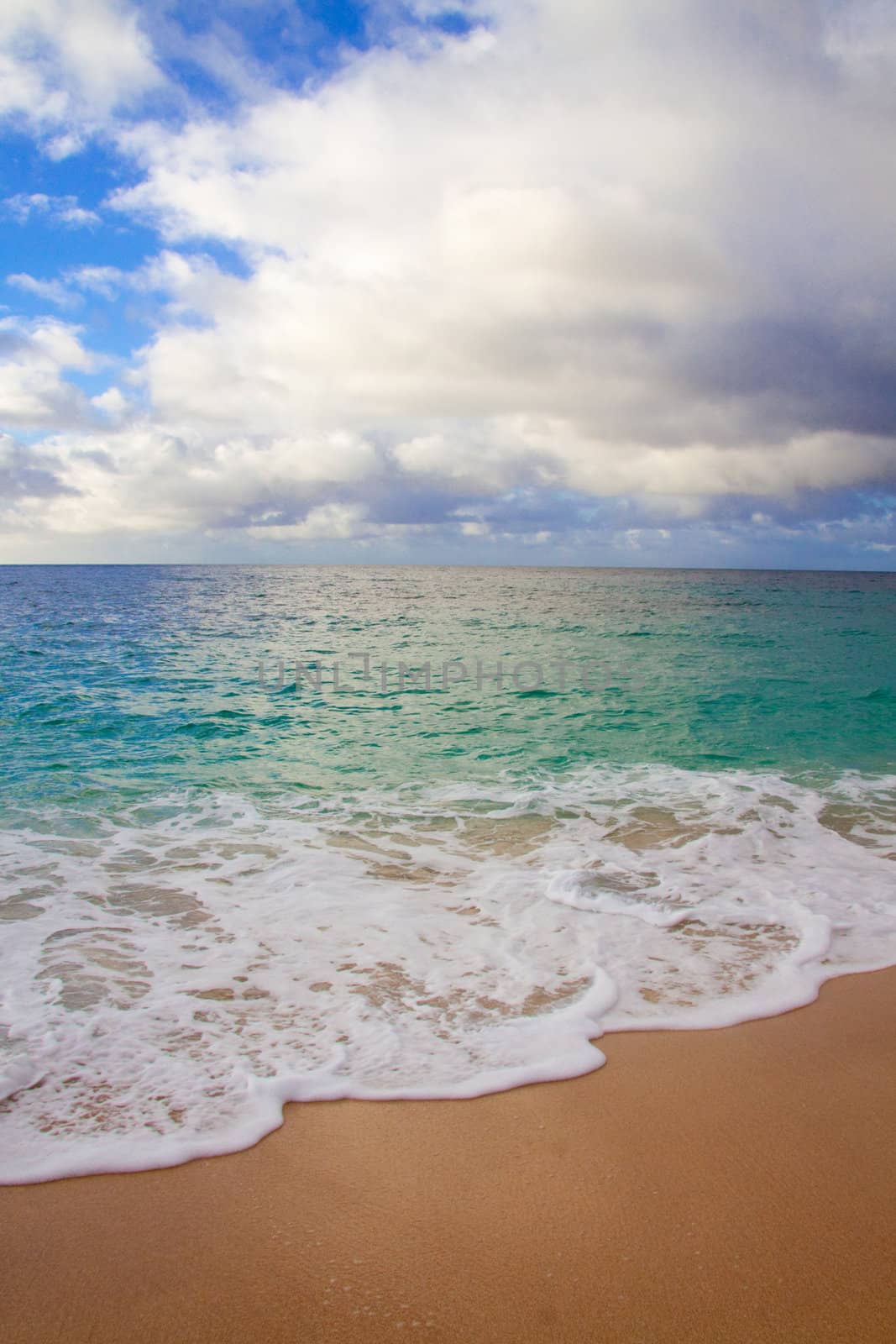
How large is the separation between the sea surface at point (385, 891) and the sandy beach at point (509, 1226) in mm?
249

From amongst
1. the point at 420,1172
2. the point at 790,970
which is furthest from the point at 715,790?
the point at 420,1172

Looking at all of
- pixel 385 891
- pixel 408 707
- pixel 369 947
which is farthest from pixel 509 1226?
pixel 408 707

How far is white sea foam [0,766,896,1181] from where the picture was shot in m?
3.49

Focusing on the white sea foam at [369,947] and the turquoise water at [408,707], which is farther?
the turquoise water at [408,707]

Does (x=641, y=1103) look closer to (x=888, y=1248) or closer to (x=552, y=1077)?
(x=552, y=1077)

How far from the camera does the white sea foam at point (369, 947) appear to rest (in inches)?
137

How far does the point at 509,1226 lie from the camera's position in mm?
2627

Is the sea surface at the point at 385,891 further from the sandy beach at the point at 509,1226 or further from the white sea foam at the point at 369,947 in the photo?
the sandy beach at the point at 509,1226

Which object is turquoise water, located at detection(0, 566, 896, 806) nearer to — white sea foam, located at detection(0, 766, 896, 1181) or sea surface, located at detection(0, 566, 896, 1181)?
sea surface, located at detection(0, 566, 896, 1181)

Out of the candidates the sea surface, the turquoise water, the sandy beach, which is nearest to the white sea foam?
the sea surface

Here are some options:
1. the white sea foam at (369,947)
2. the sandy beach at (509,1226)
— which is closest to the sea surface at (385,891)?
the white sea foam at (369,947)

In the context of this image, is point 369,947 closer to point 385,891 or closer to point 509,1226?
point 385,891

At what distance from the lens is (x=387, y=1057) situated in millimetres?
3721

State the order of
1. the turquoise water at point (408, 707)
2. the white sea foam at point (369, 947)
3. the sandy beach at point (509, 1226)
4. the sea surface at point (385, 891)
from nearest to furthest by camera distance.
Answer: the sandy beach at point (509, 1226), the white sea foam at point (369, 947), the sea surface at point (385, 891), the turquoise water at point (408, 707)
